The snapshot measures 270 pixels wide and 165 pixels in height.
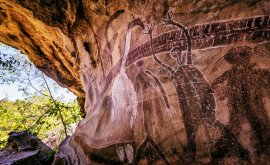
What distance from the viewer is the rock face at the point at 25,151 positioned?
20.7 ft

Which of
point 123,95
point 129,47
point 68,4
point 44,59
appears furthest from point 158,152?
point 44,59

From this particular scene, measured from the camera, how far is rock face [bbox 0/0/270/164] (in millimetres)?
2170

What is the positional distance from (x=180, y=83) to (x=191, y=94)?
217 millimetres

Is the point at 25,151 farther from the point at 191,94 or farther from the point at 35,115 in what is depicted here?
the point at 191,94

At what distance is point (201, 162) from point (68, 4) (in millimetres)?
4064

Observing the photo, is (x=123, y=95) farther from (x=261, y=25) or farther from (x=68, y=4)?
(x=68, y=4)

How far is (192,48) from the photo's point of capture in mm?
2611

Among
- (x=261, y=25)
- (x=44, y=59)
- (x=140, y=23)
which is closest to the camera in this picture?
(x=261, y=25)

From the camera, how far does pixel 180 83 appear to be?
8.81 ft

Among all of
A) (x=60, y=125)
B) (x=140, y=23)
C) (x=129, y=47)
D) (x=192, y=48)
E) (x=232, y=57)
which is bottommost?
(x=60, y=125)

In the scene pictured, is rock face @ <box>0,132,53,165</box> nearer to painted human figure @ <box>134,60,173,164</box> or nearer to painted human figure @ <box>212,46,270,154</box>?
painted human figure @ <box>134,60,173,164</box>

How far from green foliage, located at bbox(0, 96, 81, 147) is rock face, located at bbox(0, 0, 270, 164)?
24.6 ft

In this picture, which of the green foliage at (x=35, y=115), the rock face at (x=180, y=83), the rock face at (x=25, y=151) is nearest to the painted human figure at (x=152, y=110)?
the rock face at (x=180, y=83)

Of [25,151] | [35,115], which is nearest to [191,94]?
[25,151]
